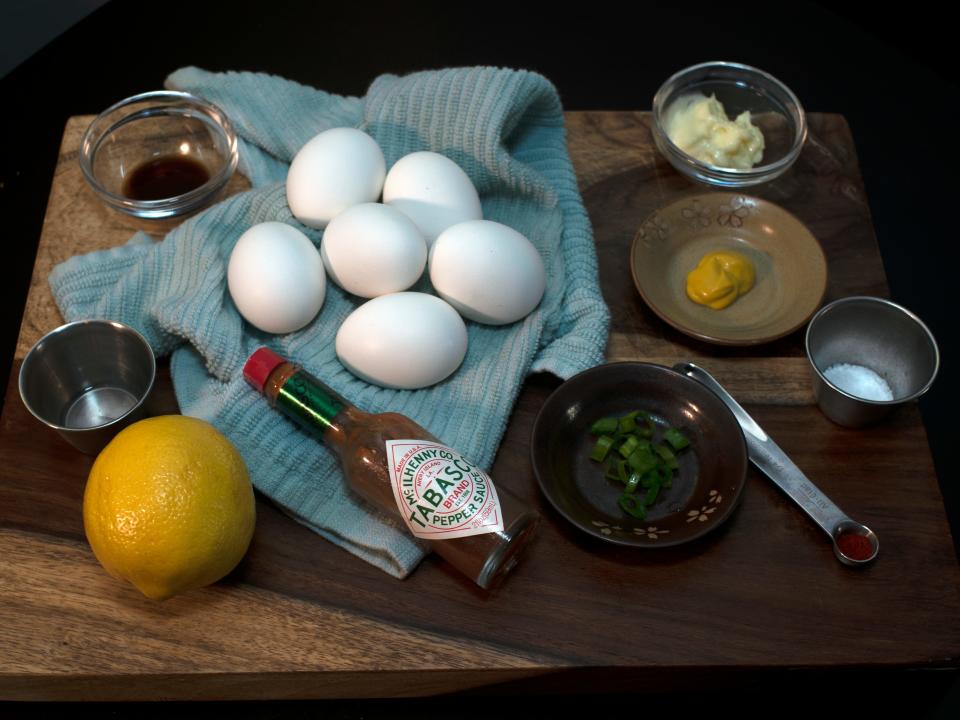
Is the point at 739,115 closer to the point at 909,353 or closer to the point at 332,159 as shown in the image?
the point at 909,353

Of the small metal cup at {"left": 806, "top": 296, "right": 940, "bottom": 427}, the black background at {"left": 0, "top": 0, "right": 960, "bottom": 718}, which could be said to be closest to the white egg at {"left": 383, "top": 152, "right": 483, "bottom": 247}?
the small metal cup at {"left": 806, "top": 296, "right": 940, "bottom": 427}

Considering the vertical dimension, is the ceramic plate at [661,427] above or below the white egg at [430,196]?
below

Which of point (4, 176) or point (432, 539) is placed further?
point (4, 176)

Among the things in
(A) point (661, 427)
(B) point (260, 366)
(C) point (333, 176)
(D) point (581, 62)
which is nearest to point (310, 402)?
(B) point (260, 366)

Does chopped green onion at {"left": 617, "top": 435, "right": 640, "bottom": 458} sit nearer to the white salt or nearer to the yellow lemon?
the white salt

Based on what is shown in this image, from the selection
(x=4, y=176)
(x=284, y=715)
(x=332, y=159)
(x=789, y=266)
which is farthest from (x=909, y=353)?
(x=4, y=176)

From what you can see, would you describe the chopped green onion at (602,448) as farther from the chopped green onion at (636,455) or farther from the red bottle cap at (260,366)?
the red bottle cap at (260,366)

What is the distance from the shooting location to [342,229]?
118cm

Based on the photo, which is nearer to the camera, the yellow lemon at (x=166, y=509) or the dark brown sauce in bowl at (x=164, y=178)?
the yellow lemon at (x=166, y=509)

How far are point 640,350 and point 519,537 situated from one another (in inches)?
12.9

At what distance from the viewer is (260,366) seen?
1123 mm

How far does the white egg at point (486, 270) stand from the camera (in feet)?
3.84

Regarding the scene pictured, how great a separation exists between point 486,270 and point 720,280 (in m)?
0.33

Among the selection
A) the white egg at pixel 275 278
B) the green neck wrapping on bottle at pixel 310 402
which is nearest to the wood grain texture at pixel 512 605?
the green neck wrapping on bottle at pixel 310 402
